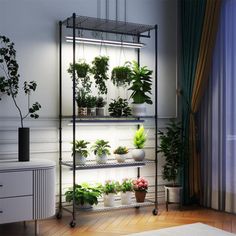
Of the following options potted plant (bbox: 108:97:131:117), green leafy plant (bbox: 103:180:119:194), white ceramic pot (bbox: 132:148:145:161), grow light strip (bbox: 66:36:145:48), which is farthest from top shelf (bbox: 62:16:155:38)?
green leafy plant (bbox: 103:180:119:194)

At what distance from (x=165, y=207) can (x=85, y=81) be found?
6.34 ft

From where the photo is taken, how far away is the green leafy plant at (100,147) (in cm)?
479

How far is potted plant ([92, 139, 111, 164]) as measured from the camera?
478 cm

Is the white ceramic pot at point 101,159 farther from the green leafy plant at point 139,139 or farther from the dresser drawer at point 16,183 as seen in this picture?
the dresser drawer at point 16,183

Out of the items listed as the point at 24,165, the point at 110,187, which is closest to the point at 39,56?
the point at 24,165

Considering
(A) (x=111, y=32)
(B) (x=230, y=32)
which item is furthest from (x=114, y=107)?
(B) (x=230, y=32)

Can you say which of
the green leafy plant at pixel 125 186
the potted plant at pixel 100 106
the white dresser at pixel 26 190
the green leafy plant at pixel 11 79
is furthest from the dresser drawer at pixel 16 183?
the green leafy plant at pixel 125 186

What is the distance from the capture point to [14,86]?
180 inches

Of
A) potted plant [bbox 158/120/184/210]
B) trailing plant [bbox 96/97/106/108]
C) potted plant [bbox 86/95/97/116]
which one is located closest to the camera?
potted plant [bbox 86/95/97/116]

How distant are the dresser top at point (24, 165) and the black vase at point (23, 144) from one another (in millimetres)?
82

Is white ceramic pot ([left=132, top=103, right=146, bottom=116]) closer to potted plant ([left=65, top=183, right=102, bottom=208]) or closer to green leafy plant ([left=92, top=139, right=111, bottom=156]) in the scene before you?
green leafy plant ([left=92, top=139, right=111, bottom=156])

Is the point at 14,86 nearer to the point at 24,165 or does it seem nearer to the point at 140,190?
the point at 24,165

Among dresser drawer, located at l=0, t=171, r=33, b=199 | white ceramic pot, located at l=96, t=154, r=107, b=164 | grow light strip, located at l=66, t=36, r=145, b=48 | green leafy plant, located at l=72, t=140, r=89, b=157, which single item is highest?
grow light strip, located at l=66, t=36, r=145, b=48

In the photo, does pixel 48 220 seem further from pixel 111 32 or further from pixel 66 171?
pixel 111 32
